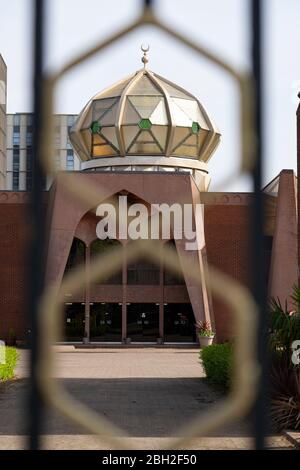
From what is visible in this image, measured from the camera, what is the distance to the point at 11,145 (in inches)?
3115

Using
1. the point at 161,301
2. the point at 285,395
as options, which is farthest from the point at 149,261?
the point at 285,395

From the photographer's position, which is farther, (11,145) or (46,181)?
(11,145)

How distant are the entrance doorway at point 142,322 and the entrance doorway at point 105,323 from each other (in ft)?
1.68

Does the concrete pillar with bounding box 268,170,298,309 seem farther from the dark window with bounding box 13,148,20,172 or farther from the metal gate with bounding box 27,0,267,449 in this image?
the dark window with bounding box 13,148,20,172

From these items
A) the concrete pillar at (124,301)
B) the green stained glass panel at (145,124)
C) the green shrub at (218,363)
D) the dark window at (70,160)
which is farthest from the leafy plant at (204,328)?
the dark window at (70,160)

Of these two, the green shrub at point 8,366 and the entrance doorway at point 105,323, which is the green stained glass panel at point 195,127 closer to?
the entrance doorway at point 105,323

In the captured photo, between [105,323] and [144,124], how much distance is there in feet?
38.3

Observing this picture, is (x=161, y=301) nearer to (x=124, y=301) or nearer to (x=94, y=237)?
(x=124, y=301)

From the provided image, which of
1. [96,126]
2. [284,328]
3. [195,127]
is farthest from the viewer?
[195,127]

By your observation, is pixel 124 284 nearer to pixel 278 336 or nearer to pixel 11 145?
pixel 278 336

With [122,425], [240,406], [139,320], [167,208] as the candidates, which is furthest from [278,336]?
[139,320]

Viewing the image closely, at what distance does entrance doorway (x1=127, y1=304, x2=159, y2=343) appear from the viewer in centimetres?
3422

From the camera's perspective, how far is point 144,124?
39.8 meters

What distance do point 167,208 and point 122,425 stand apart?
70.4ft
